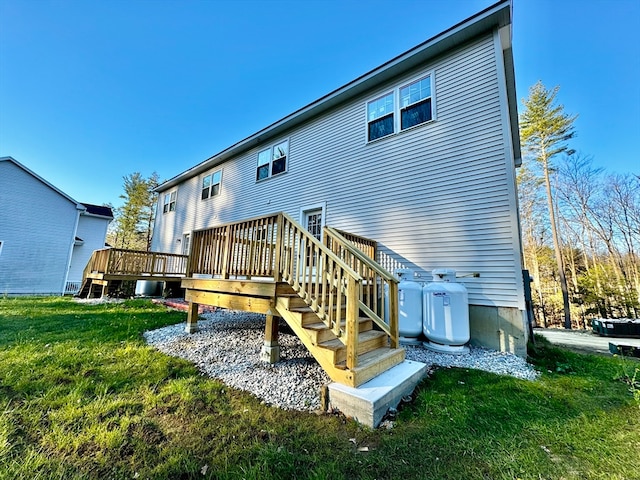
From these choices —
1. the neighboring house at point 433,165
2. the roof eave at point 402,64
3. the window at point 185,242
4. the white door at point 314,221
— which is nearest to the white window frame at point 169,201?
the window at point 185,242

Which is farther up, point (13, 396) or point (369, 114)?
point (369, 114)

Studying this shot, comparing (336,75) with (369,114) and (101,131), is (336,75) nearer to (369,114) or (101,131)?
(369,114)

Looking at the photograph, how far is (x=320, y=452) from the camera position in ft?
6.36

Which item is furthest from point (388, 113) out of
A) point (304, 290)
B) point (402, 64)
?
point (304, 290)

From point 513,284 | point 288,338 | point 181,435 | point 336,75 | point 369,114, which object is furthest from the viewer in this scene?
point 336,75

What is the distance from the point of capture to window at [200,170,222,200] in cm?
1212

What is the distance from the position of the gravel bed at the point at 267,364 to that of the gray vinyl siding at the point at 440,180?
1.37 metres

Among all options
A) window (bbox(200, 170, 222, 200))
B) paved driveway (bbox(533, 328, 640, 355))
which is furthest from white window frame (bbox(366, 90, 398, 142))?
window (bbox(200, 170, 222, 200))

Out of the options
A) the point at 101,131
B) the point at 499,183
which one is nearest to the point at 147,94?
the point at 101,131

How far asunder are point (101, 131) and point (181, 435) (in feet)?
70.3


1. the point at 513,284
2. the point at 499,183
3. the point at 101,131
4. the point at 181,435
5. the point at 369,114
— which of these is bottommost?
the point at 181,435

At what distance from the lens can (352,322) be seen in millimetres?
2658

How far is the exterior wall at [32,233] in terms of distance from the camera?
12.5 metres

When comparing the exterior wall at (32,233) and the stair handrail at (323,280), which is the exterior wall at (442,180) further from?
the exterior wall at (32,233)
